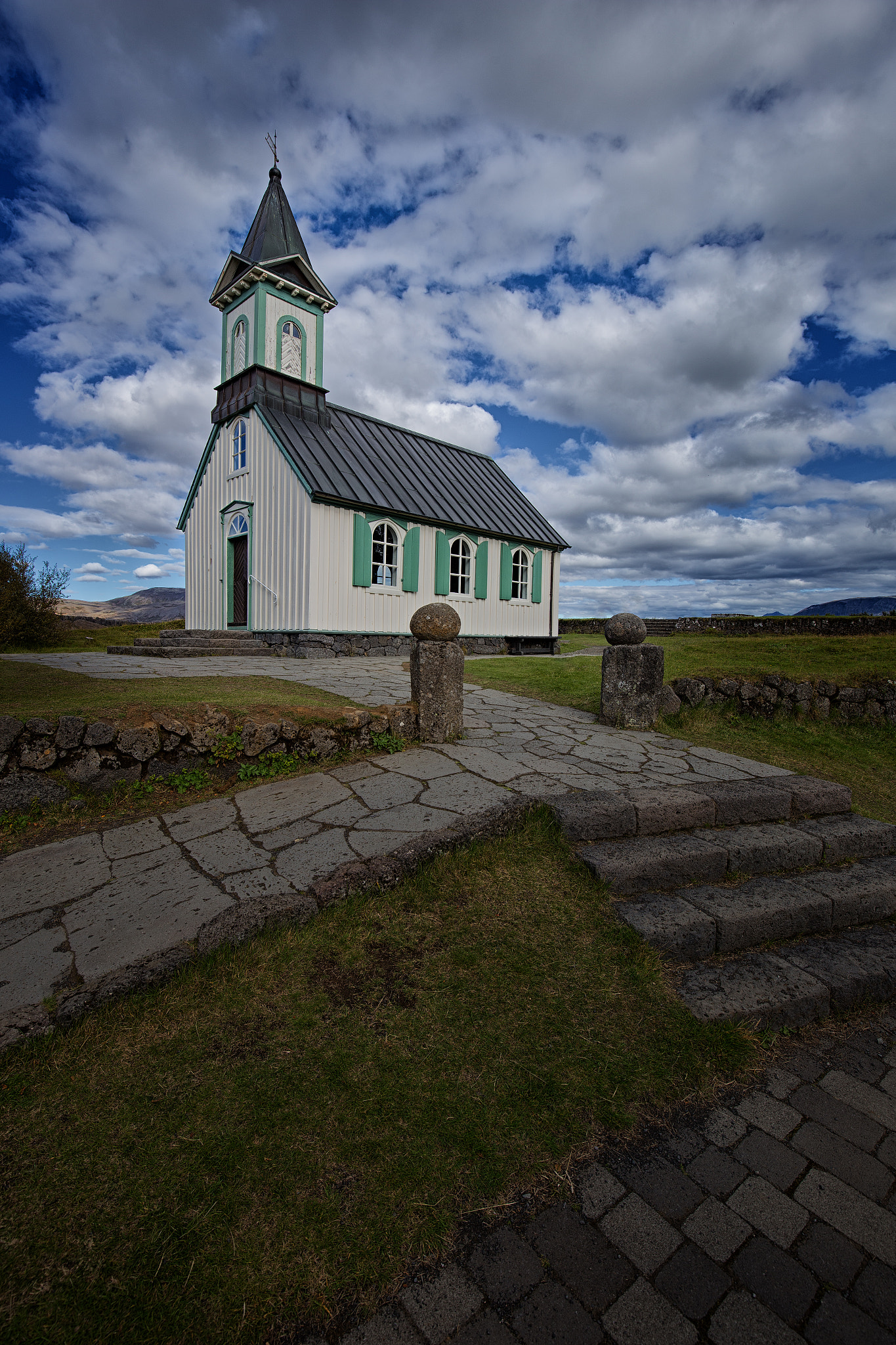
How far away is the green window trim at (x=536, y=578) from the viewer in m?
18.3

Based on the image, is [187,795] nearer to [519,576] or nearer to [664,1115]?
[664,1115]

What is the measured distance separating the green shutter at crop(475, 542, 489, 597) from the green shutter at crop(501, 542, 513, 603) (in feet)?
2.17

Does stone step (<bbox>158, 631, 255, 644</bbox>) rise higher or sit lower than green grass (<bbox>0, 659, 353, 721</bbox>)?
higher

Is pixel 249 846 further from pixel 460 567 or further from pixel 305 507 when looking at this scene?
pixel 460 567

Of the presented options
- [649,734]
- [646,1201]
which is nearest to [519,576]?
[649,734]

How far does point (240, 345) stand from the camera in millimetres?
14781

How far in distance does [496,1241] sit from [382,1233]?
322mm

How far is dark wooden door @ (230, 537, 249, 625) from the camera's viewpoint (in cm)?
1479

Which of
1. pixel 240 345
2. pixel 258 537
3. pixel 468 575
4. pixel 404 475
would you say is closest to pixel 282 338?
pixel 240 345

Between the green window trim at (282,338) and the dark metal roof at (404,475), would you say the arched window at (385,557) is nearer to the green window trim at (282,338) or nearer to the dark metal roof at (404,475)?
the dark metal roof at (404,475)

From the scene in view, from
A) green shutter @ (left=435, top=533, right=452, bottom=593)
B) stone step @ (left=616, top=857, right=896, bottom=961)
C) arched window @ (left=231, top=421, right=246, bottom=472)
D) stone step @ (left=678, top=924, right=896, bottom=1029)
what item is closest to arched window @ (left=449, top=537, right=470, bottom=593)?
green shutter @ (left=435, top=533, right=452, bottom=593)

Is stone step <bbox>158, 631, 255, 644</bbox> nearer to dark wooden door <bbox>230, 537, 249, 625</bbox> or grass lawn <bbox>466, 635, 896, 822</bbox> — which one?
dark wooden door <bbox>230, 537, 249, 625</bbox>

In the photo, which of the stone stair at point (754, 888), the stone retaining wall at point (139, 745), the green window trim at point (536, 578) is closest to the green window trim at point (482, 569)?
the green window trim at point (536, 578)

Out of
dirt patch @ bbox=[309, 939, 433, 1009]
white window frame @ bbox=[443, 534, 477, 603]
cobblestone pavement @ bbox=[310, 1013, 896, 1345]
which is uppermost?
white window frame @ bbox=[443, 534, 477, 603]
